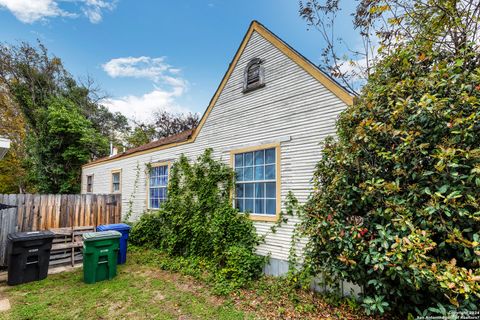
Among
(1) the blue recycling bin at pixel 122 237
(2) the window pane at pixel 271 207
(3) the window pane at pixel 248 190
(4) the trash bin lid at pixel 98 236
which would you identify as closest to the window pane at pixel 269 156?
(3) the window pane at pixel 248 190

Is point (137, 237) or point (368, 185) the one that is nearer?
point (368, 185)

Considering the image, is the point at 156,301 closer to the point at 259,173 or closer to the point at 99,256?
the point at 99,256

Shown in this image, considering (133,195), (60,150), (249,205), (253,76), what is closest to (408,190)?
(249,205)

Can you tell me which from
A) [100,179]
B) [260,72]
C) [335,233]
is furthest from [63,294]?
[100,179]

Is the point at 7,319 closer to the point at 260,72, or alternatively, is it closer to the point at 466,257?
the point at 466,257

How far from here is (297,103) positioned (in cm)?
548

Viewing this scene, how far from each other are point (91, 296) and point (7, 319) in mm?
1154

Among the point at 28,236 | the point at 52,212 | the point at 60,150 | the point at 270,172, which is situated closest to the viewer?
the point at 28,236

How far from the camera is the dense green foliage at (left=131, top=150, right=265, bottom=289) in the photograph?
5363 millimetres

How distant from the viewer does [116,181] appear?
38.3 ft

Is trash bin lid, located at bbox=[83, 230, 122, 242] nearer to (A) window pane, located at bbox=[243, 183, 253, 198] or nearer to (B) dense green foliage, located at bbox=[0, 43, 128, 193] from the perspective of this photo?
(A) window pane, located at bbox=[243, 183, 253, 198]

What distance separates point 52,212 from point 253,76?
738 cm

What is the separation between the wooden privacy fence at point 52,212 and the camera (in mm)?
6133

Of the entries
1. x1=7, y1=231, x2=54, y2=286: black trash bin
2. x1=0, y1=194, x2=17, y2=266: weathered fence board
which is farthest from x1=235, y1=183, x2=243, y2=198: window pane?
x1=0, y1=194, x2=17, y2=266: weathered fence board
